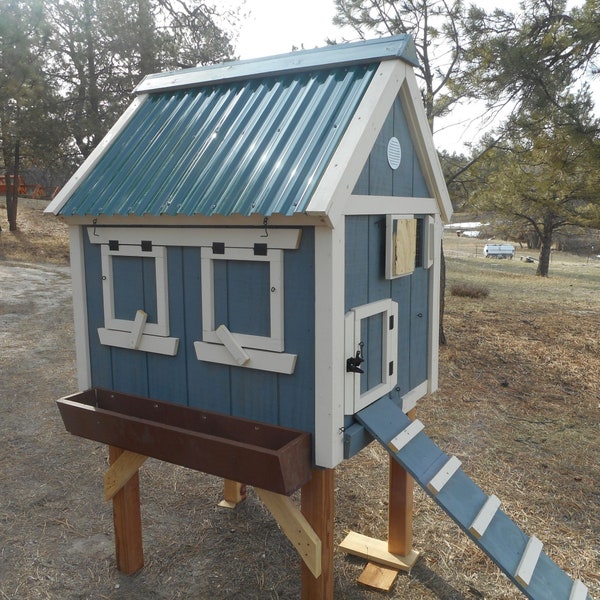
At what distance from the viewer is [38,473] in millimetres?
4988

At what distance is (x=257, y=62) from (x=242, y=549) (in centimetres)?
309

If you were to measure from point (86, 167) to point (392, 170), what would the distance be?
1.67 meters

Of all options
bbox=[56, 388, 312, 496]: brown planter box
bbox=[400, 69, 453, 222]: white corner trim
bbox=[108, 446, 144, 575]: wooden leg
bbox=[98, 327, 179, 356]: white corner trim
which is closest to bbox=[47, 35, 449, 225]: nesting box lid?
bbox=[400, 69, 453, 222]: white corner trim

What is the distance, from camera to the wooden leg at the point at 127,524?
3.48 m

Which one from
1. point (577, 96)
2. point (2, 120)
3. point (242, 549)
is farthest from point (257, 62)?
point (2, 120)

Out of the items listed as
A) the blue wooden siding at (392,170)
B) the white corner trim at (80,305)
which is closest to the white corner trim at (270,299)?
the blue wooden siding at (392,170)

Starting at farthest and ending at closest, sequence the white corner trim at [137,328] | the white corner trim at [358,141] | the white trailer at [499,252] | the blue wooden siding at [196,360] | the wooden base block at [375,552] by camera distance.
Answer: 1. the white trailer at [499,252]
2. the wooden base block at [375,552]
3. the white corner trim at [137,328]
4. the blue wooden siding at [196,360]
5. the white corner trim at [358,141]

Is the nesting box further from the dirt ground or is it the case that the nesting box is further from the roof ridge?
the dirt ground

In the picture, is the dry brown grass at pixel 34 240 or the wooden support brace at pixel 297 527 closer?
the wooden support brace at pixel 297 527

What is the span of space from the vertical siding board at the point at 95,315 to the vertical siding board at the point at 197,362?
602 mm

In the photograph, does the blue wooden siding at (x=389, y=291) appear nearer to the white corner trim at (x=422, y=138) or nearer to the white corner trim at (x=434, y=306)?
the white corner trim at (x=434, y=306)

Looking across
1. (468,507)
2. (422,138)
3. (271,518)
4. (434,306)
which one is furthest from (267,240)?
(271,518)

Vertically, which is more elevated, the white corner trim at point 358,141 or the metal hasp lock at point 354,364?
the white corner trim at point 358,141

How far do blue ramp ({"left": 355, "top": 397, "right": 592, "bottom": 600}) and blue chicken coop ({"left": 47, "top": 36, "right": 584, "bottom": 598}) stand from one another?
25 millimetres
